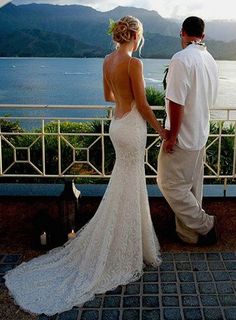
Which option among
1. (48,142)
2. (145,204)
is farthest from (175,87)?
(48,142)

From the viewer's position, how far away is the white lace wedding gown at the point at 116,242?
9.93 feet

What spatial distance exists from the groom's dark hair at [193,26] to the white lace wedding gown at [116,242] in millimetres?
728

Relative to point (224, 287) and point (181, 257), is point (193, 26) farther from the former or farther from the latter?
point (224, 287)

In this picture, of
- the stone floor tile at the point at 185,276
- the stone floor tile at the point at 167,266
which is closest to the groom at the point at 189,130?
the stone floor tile at the point at 167,266

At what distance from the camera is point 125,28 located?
3.01m

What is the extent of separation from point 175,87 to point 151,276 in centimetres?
131

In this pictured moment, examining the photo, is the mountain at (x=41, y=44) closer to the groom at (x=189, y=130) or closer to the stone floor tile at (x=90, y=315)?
the groom at (x=189, y=130)

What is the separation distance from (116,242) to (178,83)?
119cm

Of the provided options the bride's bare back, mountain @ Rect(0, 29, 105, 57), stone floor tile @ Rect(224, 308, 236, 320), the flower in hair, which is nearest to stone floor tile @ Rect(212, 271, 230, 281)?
stone floor tile @ Rect(224, 308, 236, 320)

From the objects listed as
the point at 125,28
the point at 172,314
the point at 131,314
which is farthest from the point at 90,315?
the point at 125,28

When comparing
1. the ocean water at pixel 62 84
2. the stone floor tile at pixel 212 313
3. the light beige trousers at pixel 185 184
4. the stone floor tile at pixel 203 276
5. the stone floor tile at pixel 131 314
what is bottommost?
the ocean water at pixel 62 84

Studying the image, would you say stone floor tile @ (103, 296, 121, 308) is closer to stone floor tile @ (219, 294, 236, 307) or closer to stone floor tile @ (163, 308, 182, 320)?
stone floor tile @ (163, 308, 182, 320)

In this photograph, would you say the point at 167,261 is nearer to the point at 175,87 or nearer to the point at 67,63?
the point at 175,87

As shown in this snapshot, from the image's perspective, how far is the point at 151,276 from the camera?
3.08 meters
